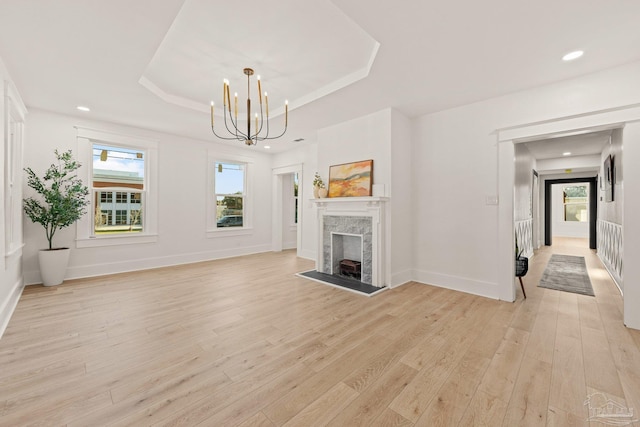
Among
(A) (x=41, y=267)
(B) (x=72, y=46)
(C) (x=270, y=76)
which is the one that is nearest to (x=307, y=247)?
(C) (x=270, y=76)

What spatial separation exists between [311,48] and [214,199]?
4292mm

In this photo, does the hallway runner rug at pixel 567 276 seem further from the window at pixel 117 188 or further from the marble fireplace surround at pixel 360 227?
the window at pixel 117 188

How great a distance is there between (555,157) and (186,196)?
9.43 m

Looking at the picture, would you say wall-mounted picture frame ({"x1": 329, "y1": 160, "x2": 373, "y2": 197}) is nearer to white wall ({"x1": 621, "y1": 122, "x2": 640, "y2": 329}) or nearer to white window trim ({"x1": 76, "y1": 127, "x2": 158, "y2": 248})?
white wall ({"x1": 621, "y1": 122, "x2": 640, "y2": 329})

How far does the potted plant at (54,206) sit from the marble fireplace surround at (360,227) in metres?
3.75

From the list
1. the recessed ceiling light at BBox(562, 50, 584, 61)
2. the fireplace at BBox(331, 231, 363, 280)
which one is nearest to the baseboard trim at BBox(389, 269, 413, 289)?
the fireplace at BBox(331, 231, 363, 280)

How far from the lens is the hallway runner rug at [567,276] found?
12.5 feet

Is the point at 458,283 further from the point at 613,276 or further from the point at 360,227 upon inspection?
the point at 613,276

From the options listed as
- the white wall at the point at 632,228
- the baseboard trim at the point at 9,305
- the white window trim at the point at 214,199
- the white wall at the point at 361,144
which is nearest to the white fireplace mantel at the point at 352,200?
the white wall at the point at 361,144

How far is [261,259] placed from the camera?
5.97 metres

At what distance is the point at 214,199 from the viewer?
239 inches

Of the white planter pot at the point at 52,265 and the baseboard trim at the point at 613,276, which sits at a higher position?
the white planter pot at the point at 52,265

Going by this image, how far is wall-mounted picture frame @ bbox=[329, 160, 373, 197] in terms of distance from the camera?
4114mm

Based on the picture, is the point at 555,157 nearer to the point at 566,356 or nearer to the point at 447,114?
the point at 447,114
